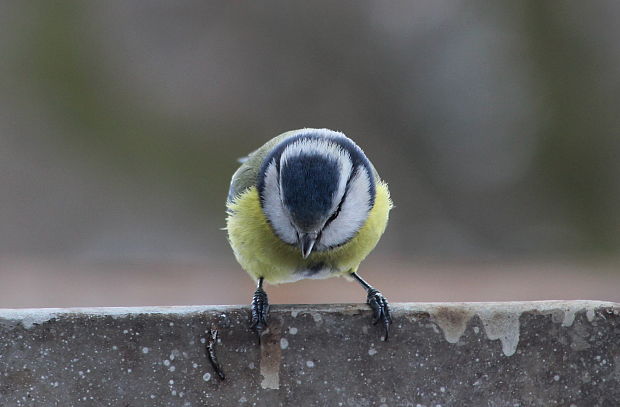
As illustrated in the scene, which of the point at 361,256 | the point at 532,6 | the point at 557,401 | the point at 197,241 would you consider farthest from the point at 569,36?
the point at 557,401

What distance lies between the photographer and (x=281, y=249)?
217 cm

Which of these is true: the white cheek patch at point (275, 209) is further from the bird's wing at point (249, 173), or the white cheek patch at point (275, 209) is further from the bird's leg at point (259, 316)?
the bird's leg at point (259, 316)

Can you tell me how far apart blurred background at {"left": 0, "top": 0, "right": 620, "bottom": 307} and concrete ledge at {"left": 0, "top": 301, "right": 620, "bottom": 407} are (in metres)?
3.66

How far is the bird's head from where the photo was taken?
198cm

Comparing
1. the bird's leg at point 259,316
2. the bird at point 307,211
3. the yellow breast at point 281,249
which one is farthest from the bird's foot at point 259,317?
the yellow breast at point 281,249

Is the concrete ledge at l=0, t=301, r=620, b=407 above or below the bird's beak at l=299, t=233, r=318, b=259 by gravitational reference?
below

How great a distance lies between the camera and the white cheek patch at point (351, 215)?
2.09 metres

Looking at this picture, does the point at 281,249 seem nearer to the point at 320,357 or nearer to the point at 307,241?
the point at 307,241

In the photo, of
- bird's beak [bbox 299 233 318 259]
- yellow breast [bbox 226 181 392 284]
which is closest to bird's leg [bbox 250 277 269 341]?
bird's beak [bbox 299 233 318 259]

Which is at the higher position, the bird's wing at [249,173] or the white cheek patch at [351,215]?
the bird's wing at [249,173]

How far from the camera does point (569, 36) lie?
19.3ft

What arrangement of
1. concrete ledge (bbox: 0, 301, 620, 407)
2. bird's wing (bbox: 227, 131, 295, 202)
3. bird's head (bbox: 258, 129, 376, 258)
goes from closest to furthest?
concrete ledge (bbox: 0, 301, 620, 407), bird's head (bbox: 258, 129, 376, 258), bird's wing (bbox: 227, 131, 295, 202)

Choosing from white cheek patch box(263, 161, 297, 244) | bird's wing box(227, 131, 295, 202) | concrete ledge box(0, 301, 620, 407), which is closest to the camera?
concrete ledge box(0, 301, 620, 407)

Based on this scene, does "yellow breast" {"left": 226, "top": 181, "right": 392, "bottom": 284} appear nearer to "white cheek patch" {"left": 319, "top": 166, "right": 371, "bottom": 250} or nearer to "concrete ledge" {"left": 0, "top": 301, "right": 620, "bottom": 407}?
"white cheek patch" {"left": 319, "top": 166, "right": 371, "bottom": 250}
